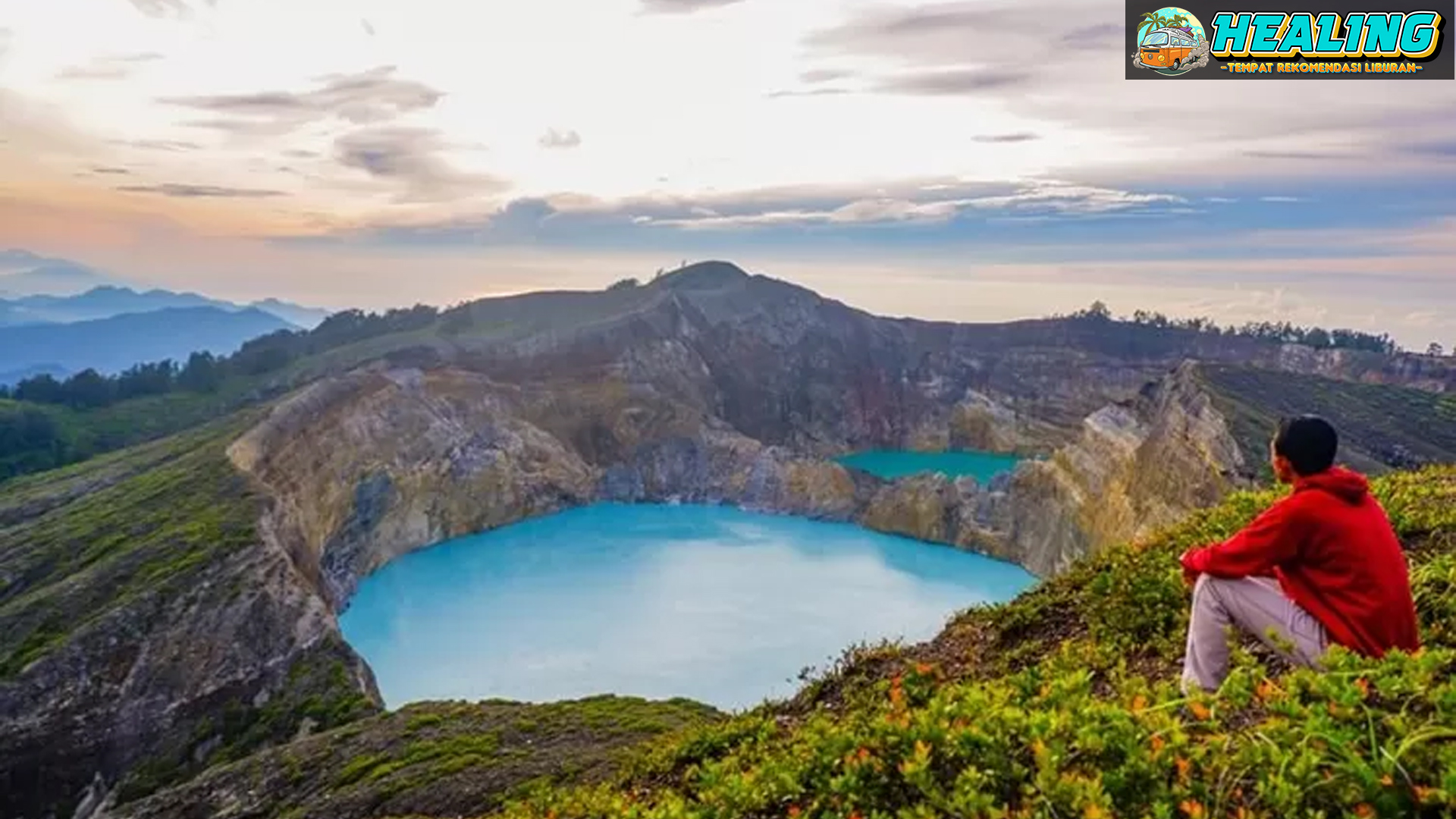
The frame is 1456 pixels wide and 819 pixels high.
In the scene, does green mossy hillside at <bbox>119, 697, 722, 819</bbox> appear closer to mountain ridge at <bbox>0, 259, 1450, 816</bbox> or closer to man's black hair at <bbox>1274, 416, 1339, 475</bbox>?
mountain ridge at <bbox>0, 259, 1450, 816</bbox>

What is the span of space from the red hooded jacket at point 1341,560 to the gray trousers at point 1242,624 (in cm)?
8

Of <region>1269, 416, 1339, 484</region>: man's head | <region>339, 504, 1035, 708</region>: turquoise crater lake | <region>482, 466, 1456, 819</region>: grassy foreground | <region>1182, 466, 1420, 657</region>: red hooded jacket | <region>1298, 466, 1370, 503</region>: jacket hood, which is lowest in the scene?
<region>339, 504, 1035, 708</region>: turquoise crater lake

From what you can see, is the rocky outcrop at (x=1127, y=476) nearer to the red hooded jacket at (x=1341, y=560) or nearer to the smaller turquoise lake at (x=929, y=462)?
the smaller turquoise lake at (x=929, y=462)

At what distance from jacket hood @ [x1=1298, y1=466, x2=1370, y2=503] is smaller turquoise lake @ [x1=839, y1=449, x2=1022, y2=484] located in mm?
70740

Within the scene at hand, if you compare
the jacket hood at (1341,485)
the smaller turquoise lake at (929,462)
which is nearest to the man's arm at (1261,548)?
the jacket hood at (1341,485)

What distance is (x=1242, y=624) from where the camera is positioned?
479cm

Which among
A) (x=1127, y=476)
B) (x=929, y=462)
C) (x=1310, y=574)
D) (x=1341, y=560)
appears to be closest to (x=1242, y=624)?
(x=1310, y=574)

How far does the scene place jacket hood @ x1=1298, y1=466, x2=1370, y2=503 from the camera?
14.8ft

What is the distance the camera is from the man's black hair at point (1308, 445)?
4512 mm

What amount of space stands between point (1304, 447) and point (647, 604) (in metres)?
40.4

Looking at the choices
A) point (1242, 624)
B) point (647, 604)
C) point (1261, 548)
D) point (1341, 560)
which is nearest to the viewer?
point (1341, 560)

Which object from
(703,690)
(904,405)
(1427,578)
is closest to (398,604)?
(703,690)

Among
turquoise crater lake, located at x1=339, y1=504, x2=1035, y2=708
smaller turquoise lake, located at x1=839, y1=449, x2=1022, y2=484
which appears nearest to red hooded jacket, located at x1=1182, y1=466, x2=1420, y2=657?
turquoise crater lake, located at x1=339, y1=504, x2=1035, y2=708

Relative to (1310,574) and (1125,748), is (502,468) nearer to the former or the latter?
Answer: (1310,574)
